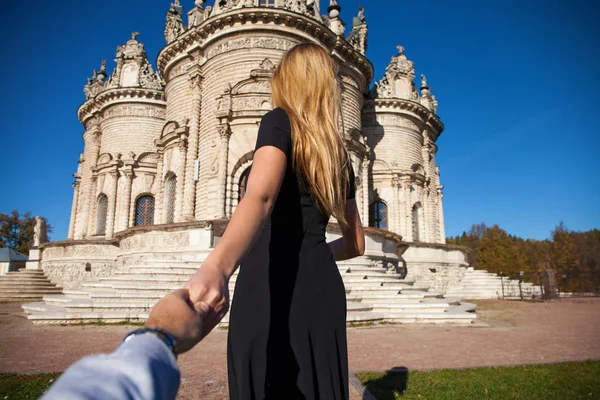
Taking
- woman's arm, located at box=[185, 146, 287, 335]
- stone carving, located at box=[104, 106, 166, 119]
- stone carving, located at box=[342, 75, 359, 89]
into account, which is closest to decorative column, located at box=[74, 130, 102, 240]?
stone carving, located at box=[104, 106, 166, 119]

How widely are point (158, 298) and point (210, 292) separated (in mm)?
10569

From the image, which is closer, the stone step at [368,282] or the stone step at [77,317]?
the stone step at [77,317]

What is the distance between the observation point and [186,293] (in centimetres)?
87

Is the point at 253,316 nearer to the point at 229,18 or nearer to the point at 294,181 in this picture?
the point at 294,181

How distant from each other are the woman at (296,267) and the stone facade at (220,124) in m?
16.1

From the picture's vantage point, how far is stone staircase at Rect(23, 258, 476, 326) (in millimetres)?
9547

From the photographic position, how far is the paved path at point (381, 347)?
5.25 m

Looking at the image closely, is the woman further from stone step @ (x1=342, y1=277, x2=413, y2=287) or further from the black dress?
Result: stone step @ (x1=342, y1=277, x2=413, y2=287)

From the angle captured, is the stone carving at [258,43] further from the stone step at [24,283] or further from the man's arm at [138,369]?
the man's arm at [138,369]

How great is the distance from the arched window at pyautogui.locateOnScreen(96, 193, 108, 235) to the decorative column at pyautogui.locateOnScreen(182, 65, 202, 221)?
30.3 ft

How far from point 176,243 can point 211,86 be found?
924cm

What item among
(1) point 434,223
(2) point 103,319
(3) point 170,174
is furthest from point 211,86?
(1) point 434,223

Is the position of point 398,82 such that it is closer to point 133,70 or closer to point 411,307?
point 133,70

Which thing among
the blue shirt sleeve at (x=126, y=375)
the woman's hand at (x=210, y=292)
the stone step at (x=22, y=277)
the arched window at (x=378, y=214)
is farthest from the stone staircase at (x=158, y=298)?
the arched window at (x=378, y=214)
